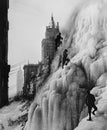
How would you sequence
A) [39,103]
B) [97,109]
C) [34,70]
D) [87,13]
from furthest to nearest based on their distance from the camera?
1. [34,70]
2. [87,13]
3. [39,103]
4. [97,109]

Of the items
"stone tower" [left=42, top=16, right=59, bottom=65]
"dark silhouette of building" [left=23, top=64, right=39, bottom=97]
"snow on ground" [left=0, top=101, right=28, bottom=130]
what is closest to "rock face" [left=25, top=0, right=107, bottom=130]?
"snow on ground" [left=0, top=101, right=28, bottom=130]

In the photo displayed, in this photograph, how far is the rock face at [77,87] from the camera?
93.9 feet

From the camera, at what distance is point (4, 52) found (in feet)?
166

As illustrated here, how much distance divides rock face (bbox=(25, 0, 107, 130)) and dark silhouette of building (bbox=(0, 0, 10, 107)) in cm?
1515

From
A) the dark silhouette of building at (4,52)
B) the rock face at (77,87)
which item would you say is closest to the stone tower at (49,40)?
the dark silhouette of building at (4,52)

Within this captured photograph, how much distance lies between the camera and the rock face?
93.9ft

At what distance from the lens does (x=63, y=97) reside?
29797mm

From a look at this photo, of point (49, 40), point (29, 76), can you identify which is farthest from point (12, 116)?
point (49, 40)

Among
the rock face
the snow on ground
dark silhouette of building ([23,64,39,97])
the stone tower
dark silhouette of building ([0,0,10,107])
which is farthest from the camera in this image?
dark silhouette of building ([0,0,10,107])

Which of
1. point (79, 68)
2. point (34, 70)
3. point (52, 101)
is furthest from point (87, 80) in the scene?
point (34, 70)

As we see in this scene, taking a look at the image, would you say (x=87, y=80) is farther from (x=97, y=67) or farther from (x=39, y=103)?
(x=39, y=103)

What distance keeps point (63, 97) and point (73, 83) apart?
56.1 inches

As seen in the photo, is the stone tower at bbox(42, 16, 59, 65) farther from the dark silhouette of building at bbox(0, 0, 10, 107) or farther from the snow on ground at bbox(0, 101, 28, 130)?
the snow on ground at bbox(0, 101, 28, 130)

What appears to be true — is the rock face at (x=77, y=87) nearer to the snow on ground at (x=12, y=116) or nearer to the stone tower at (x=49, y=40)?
the snow on ground at (x=12, y=116)
